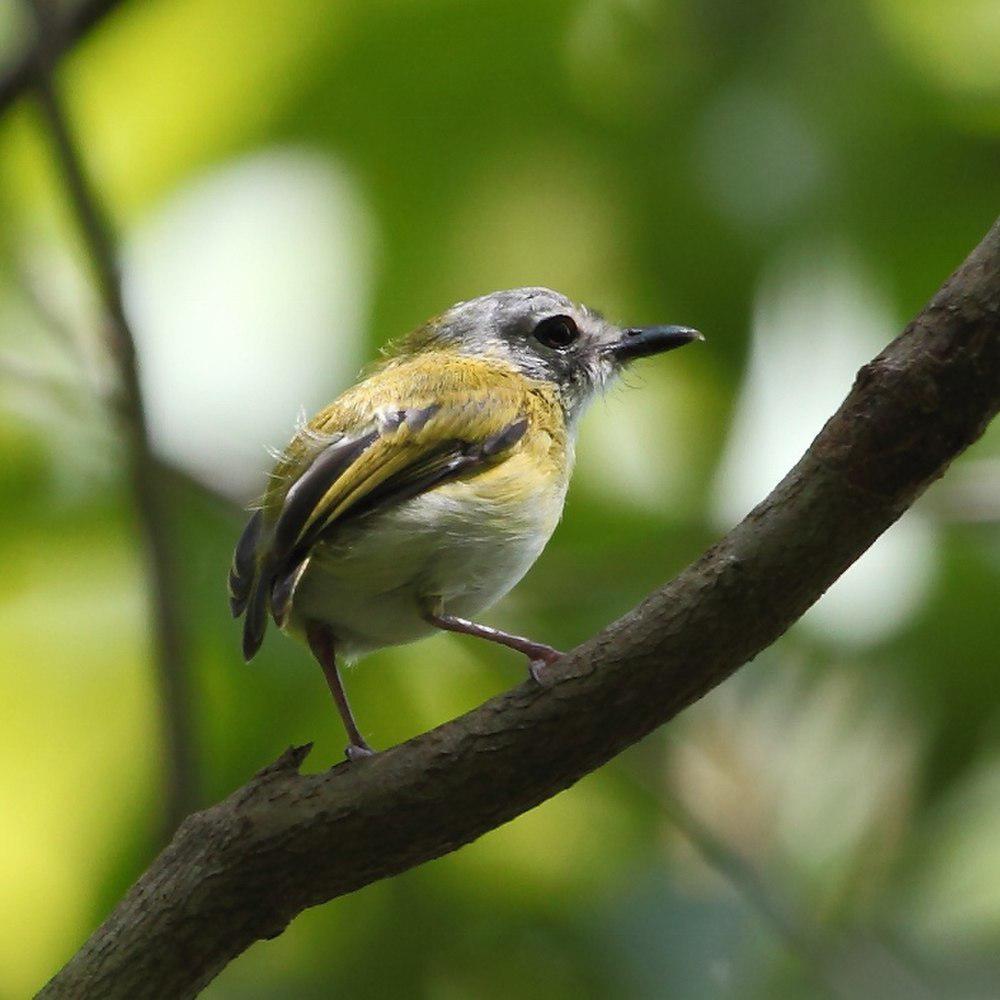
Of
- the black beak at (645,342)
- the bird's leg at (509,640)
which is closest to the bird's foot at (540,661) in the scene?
the bird's leg at (509,640)

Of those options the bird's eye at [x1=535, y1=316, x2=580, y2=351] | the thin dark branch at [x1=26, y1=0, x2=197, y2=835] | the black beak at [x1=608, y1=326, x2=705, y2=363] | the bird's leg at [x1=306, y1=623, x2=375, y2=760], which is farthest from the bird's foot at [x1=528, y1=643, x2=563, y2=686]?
the bird's eye at [x1=535, y1=316, x2=580, y2=351]

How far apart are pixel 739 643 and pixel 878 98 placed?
2.78 meters

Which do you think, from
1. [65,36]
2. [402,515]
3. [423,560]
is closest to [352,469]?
[402,515]

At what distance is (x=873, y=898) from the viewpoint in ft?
14.2

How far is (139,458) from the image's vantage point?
12.7 feet

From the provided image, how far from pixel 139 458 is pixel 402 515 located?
30.3 inches

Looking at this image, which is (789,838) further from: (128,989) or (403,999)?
(128,989)

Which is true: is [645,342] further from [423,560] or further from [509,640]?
[509,640]

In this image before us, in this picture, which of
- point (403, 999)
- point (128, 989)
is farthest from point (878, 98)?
point (128, 989)

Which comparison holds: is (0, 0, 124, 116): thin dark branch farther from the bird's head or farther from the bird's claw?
the bird's claw

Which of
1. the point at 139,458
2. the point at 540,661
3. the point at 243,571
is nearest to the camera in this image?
the point at 540,661

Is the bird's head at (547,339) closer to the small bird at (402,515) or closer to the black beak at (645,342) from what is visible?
the black beak at (645,342)

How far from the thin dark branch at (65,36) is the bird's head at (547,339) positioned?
141 cm

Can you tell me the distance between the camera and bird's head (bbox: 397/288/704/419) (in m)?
4.72
